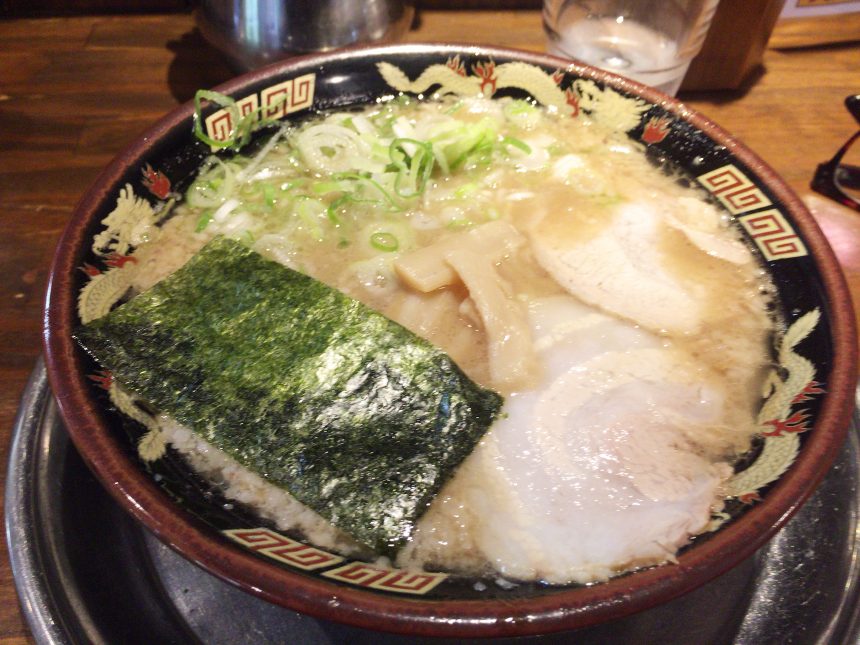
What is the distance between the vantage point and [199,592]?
3.79ft

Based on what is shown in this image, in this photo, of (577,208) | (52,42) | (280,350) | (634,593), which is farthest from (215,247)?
(52,42)

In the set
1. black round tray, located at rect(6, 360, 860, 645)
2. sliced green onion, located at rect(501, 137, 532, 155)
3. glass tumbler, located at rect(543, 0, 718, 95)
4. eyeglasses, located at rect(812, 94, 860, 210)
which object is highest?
glass tumbler, located at rect(543, 0, 718, 95)

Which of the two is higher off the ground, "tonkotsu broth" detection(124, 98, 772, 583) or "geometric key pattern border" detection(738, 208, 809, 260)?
"geometric key pattern border" detection(738, 208, 809, 260)

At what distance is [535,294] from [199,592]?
916 millimetres

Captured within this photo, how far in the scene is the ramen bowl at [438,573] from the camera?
0.85 metres

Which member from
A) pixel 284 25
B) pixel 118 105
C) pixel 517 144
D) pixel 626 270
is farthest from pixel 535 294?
pixel 118 105

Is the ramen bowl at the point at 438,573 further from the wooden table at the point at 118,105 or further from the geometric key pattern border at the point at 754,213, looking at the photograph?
the wooden table at the point at 118,105

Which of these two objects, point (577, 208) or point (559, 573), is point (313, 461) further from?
point (577, 208)

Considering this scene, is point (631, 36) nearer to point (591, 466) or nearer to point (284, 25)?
point (284, 25)

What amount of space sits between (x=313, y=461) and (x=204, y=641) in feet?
1.29

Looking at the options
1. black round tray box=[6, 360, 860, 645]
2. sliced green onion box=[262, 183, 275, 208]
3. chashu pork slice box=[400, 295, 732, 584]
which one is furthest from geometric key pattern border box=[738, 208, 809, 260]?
sliced green onion box=[262, 183, 275, 208]

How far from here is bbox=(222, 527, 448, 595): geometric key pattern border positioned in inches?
35.7

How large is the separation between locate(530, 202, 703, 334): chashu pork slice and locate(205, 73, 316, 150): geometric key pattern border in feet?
2.44

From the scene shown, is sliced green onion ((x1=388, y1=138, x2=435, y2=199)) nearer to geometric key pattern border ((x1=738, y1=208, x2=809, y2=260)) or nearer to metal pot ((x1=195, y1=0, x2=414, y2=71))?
metal pot ((x1=195, y1=0, x2=414, y2=71))
